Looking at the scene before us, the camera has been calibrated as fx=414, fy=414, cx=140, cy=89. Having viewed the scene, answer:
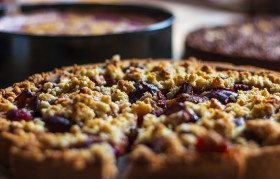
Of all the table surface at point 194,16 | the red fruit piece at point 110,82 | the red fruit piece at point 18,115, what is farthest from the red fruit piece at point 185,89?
the table surface at point 194,16

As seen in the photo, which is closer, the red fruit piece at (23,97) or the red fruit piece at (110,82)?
the red fruit piece at (23,97)

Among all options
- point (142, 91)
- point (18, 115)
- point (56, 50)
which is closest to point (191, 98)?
point (142, 91)

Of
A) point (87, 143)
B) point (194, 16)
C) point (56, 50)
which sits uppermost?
point (87, 143)

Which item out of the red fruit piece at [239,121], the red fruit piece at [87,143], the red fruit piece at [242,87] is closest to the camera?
the red fruit piece at [87,143]

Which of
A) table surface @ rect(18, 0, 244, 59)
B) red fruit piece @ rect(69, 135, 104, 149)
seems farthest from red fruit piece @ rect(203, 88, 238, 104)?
table surface @ rect(18, 0, 244, 59)

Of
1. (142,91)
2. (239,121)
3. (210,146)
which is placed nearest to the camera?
(210,146)

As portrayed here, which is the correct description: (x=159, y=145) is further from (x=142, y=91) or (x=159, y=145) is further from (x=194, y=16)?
(x=194, y=16)

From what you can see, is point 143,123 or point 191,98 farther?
Result: point 191,98

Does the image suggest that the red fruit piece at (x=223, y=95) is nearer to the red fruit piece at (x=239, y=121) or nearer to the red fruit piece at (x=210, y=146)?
the red fruit piece at (x=239, y=121)
